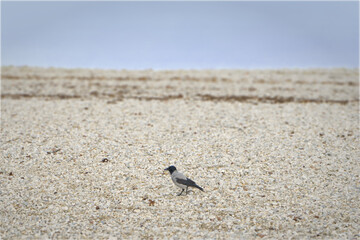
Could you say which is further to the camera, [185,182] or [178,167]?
[178,167]

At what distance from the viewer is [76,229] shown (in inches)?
311

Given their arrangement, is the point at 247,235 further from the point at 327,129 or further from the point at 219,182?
the point at 327,129

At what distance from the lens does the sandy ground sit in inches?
321

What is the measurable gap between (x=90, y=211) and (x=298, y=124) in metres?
13.1

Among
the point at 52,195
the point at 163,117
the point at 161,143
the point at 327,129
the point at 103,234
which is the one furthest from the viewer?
the point at 163,117

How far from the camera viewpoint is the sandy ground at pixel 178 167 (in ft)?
26.8

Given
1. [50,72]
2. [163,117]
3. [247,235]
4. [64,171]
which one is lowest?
[247,235]

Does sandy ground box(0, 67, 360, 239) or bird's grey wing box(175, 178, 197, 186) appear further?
bird's grey wing box(175, 178, 197, 186)

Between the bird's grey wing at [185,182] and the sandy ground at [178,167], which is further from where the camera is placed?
the bird's grey wing at [185,182]

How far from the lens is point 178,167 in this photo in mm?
11633

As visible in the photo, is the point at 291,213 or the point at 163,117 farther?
the point at 163,117

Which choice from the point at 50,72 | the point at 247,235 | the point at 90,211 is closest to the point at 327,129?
the point at 247,235

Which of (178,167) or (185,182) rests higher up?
(185,182)

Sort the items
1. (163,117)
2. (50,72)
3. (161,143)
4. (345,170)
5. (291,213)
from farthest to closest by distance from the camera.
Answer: (50,72), (163,117), (161,143), (345,170), (291,213)
